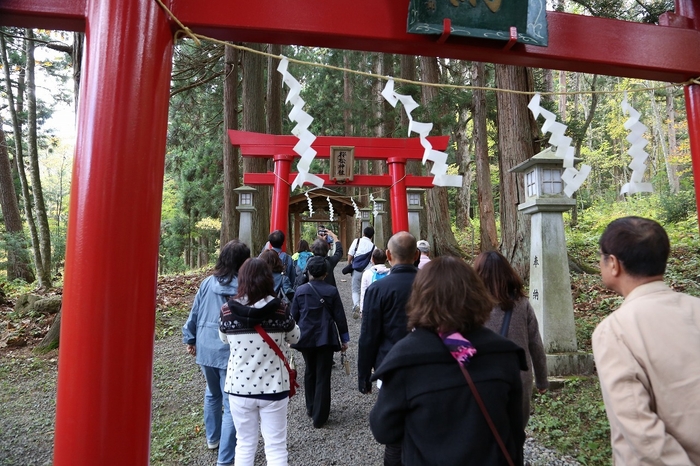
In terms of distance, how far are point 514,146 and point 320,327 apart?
4734 millimetres

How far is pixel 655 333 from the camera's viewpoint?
1.37m

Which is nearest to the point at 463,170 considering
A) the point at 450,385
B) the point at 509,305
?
the point at 509,305

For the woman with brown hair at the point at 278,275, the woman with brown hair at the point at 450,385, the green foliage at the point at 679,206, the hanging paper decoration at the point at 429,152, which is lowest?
the woman with brown hair at the point at 450,385

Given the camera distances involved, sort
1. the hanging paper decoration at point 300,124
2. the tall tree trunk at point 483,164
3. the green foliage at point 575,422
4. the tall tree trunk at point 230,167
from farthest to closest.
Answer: the tall tree trunk at point 483,164 < the tall tree trunk at point 230,167 < the green foliage at point 575,422 < the hanging paper decoration at point 300,124

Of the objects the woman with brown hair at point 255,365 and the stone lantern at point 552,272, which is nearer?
the woman with brown hair at point 255,365

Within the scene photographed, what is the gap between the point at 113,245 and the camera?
1.93 metres

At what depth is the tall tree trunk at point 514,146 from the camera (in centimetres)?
672

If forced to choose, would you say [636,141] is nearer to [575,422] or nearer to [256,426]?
[575,422]

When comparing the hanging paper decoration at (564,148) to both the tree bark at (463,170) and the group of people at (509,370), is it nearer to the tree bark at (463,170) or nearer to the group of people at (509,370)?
the group of people at (509,370)

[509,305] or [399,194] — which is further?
[399,194]

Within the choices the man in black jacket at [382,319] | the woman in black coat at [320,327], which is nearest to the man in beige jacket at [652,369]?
the man in black jacket at [382,319]

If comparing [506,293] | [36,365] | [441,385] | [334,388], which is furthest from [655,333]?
[36,365]

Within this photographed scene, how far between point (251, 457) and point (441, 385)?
5.94 ft

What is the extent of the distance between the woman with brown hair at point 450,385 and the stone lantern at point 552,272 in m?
3.17
